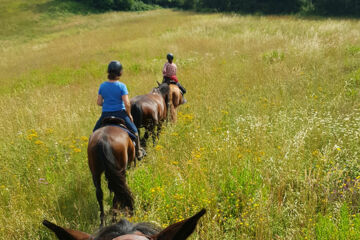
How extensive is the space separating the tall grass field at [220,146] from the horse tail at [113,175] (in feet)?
0.51

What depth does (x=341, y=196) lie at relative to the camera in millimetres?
2895

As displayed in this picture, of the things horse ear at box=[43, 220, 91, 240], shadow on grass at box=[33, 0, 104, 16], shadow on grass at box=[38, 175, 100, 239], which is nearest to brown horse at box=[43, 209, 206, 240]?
horse ear at box=[43, 220, 91, 240]

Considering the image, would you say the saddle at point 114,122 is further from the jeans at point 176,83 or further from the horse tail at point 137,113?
the jeans at point 176,83

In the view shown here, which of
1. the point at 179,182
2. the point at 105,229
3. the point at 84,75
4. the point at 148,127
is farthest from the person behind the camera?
the point at 84,75

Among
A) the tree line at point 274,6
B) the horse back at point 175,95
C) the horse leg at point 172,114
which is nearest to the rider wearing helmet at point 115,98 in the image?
the horse leg at point 172,114

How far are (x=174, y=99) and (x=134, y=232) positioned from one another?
5902 millimetres

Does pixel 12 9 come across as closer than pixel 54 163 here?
No

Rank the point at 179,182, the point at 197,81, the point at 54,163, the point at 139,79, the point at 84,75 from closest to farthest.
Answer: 1. the point at 179,182
2. the point at 54,163
3. the point at 197,81
4. the point at 139,79
5. the point at 84,75

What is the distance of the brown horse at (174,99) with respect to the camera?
21.9 feet

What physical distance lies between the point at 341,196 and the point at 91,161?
3191mm

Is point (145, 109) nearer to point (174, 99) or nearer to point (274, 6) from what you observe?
point (174, 99)

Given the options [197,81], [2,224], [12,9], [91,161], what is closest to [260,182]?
[91,161]

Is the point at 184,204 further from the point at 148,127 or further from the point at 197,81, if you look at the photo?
the point at 197,81

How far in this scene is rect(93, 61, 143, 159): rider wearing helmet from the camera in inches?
158
